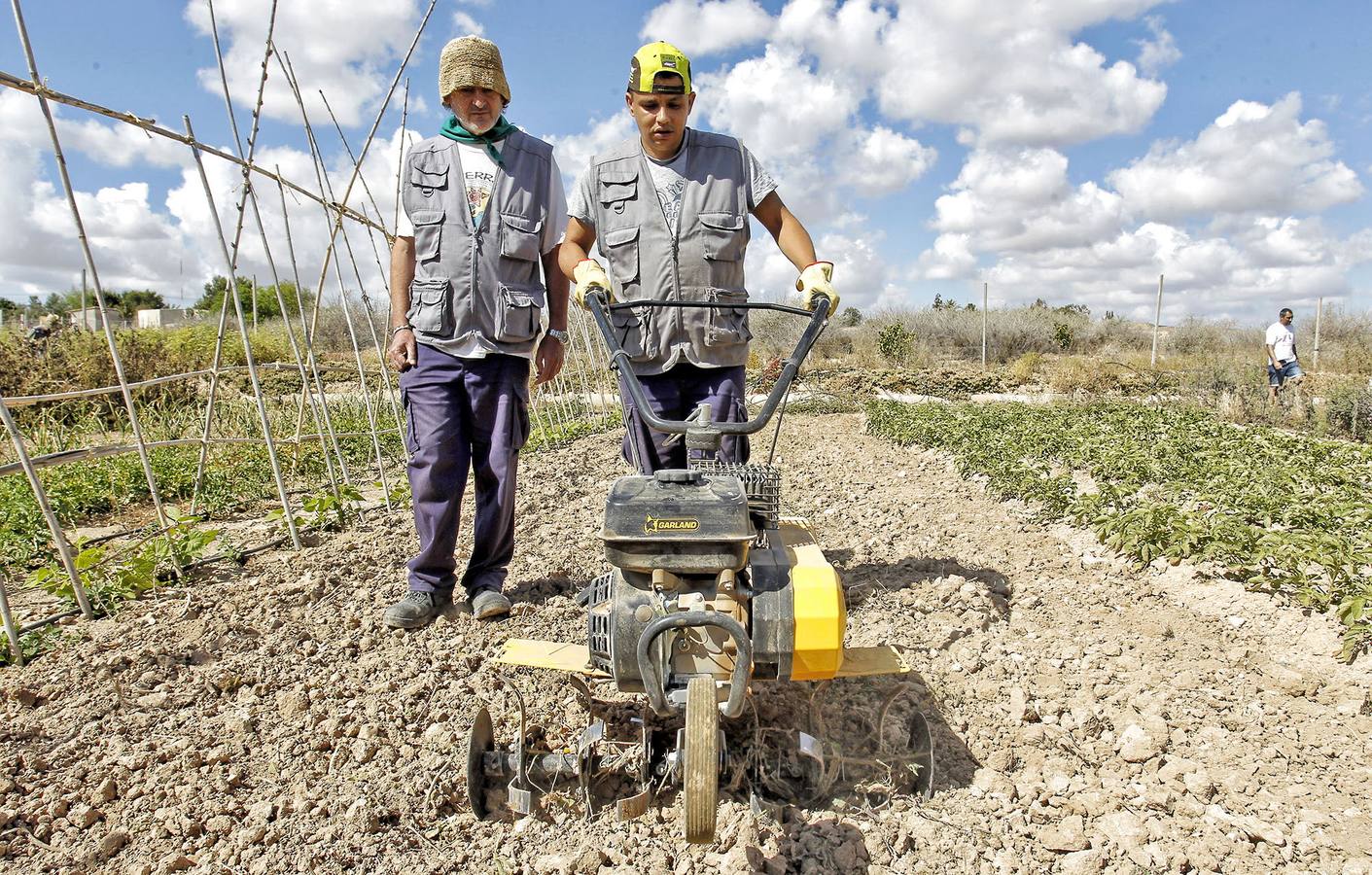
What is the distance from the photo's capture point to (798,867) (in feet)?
6.37

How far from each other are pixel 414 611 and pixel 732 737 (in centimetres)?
148

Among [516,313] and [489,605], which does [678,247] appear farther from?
[489,605]

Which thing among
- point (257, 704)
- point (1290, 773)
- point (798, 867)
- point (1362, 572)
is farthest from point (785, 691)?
point (1362, 572)

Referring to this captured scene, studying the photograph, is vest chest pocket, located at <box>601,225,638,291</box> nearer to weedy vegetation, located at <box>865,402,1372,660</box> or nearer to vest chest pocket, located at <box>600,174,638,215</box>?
vest chest pocket, located at <box>600,174,638,215</box>

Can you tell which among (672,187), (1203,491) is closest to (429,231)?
(672,187)

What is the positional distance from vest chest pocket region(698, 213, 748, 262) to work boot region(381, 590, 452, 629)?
1692 millimetres

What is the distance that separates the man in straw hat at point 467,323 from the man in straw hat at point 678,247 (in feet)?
1.23

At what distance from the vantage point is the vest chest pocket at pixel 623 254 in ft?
10.2

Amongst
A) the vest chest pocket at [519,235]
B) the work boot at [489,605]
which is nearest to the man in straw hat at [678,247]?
the vest chest pocket at [519,235]

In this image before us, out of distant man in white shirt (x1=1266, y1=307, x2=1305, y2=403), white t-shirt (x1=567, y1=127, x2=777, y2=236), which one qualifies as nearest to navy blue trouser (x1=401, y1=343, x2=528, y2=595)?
white t-shirt (x1=567, y1=127, x2=777, y2=236)

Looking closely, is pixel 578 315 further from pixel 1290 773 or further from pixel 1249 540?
pixel 1290 773

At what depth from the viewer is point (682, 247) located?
307cm

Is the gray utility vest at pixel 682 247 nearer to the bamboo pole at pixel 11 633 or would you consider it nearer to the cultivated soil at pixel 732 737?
the cultivated soil at pixel 732 737

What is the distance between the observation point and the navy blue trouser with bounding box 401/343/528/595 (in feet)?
10.8
